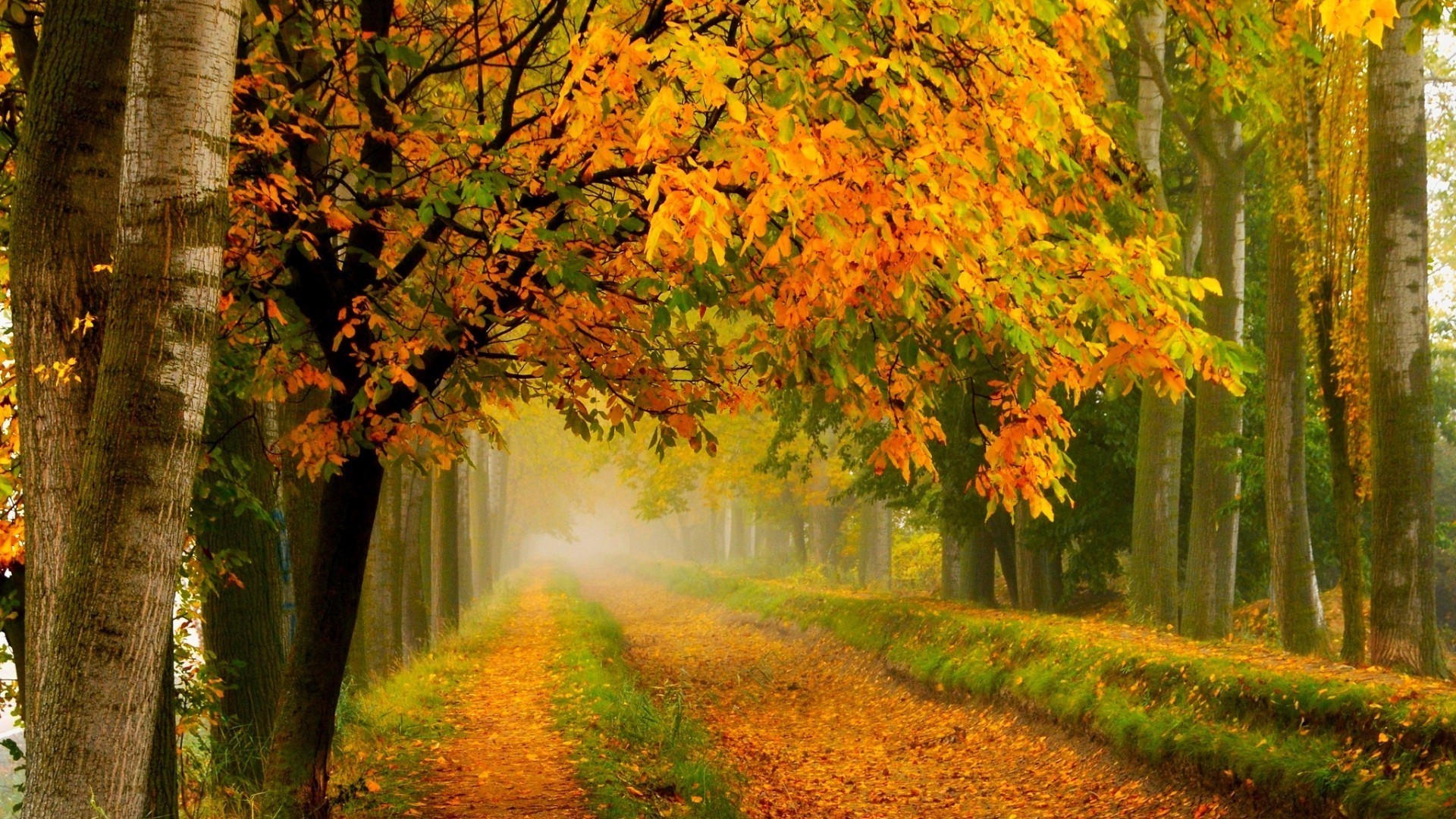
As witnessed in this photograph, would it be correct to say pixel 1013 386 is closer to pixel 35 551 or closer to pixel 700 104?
pixel 700 104

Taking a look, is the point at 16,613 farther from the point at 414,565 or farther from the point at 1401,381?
the point at 414,565

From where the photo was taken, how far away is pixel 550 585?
44469 millimetres

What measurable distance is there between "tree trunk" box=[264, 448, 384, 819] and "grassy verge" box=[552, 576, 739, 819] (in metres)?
1.84

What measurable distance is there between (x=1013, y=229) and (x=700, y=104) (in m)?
2.29

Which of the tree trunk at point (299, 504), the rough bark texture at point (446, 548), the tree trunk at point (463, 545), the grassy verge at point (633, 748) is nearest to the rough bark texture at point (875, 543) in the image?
the tree trunk at point (463, 545)

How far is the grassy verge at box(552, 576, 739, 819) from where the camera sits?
7.92m

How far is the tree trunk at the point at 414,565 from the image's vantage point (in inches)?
589

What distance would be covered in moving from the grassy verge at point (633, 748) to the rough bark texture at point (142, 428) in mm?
4051

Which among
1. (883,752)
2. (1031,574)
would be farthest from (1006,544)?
(883,752)

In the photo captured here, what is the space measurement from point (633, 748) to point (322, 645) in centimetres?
374

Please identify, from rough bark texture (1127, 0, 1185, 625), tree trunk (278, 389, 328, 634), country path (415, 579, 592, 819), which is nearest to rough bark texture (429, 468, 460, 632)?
country path (415, 579, 592, 819)

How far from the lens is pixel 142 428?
3.70 meters

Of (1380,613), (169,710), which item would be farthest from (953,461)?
(169,710)

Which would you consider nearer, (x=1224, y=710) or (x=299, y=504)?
(x=1224, y=710)
